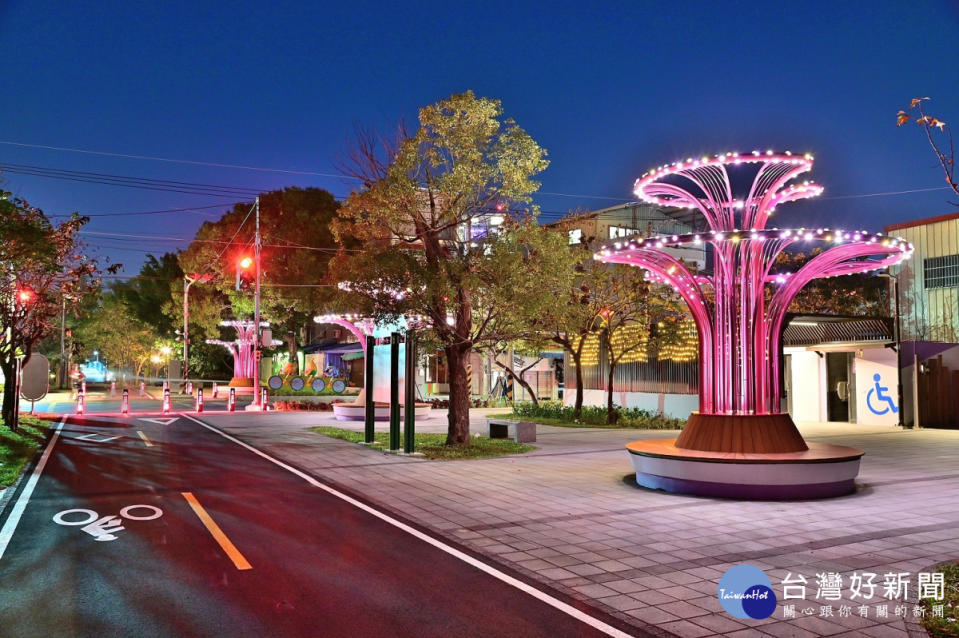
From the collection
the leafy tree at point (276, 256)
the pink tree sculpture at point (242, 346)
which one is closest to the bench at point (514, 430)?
the leafy tree at point (276, 256)

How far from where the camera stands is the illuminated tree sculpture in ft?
38.4

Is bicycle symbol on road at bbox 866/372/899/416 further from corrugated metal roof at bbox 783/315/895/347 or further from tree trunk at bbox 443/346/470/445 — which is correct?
tree trunk at bbox 443/346/470/445

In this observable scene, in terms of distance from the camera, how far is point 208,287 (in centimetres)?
5297

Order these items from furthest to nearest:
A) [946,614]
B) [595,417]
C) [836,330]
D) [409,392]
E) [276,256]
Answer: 1. [276,256]
2. [836,330]
3. [595,417]
4. [409,392]
5. [946,614]

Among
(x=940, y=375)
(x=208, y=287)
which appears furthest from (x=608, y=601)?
(x=208, y=287)

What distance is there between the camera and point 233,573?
6.79 m

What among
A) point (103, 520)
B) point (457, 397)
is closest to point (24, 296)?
point (457, 397)

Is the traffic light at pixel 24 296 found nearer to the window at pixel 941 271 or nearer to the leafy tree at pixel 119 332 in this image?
the window at pixel 941 271

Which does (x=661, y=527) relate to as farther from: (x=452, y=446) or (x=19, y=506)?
(x=452, y=446)

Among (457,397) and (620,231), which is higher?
(620,231)

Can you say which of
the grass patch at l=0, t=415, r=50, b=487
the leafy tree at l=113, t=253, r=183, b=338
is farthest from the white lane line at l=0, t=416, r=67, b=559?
the leafy tree at l=113, t=253, r=183, b=338

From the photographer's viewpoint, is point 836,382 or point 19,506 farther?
point 836,382

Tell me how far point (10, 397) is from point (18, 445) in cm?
484

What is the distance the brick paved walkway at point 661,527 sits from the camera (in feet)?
19.7
